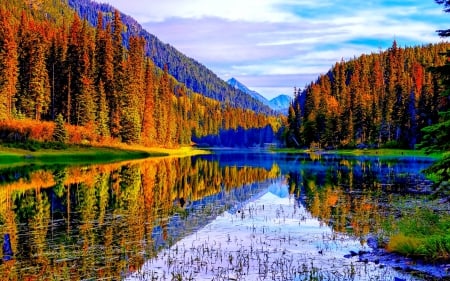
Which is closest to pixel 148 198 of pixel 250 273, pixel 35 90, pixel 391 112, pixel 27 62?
pixel 250 273

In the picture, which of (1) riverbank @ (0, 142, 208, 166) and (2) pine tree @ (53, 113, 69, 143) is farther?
(2) pine tree @ (53, 113, 69, 143)

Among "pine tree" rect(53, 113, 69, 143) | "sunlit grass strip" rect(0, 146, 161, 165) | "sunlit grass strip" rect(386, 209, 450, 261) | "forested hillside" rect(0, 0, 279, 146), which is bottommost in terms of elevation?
"sunlit grass strip" rect(386, 209, 450, 261)

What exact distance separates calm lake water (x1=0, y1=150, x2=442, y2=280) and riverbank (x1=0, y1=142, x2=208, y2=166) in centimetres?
1327

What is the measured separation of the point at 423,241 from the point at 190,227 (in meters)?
11.7

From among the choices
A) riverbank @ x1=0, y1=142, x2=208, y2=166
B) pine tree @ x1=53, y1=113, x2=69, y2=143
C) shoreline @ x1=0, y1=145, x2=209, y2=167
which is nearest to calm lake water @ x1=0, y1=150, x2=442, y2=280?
shoreline @ x1=0, y1=145, x2=209, y2=167

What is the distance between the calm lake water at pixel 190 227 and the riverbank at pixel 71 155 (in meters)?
13.3

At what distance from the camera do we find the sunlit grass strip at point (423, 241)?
16.6 metres

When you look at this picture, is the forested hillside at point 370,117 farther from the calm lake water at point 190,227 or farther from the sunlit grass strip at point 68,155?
the calm lake water at point 190,227

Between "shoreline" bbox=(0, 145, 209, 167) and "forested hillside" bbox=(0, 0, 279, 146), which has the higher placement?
"forested hillside" bbox=(0, 0, 279, 146)

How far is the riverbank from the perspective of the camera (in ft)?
194

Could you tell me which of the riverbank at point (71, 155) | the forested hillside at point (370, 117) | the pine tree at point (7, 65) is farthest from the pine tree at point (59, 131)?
the forested hillside at point (370, 117)

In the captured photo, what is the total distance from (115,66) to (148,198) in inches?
2841

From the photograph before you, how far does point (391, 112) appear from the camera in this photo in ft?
383

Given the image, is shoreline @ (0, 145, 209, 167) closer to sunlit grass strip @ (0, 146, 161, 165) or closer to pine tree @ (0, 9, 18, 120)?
sunlit grass strip @ (0, 146, 161, 165)
